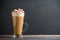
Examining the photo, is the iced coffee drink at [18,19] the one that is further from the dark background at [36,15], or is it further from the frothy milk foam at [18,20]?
the dark background at [36,15]

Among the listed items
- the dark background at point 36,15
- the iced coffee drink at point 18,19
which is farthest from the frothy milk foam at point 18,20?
the dark background at point 36,15

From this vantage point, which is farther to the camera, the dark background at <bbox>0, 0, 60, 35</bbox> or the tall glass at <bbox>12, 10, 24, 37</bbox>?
the dark background at <bbox>0, 0, 60, 35</bbox>

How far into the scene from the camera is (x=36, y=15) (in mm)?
1639

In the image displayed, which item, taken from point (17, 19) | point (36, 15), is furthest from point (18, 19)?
point (36, 15)

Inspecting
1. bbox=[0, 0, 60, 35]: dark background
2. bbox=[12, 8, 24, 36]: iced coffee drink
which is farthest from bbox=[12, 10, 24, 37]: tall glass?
bbox=[0, 0, 60, 35]: dark background

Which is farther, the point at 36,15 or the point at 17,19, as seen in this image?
the point at 36,15

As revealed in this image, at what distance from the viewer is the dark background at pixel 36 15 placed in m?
1.61

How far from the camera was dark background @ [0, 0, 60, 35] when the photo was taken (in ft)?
5.29

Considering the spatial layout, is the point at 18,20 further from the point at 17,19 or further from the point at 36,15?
the point at 36,15

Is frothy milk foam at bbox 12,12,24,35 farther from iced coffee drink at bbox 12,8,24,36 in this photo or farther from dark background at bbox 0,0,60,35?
dark background at bbox 0,0,60,35

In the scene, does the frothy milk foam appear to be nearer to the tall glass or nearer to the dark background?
the tall glass

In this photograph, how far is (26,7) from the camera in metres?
1.63

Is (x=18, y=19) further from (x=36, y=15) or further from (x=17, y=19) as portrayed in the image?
(x=36, y=15)

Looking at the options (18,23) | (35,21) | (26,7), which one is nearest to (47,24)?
(35,21)
